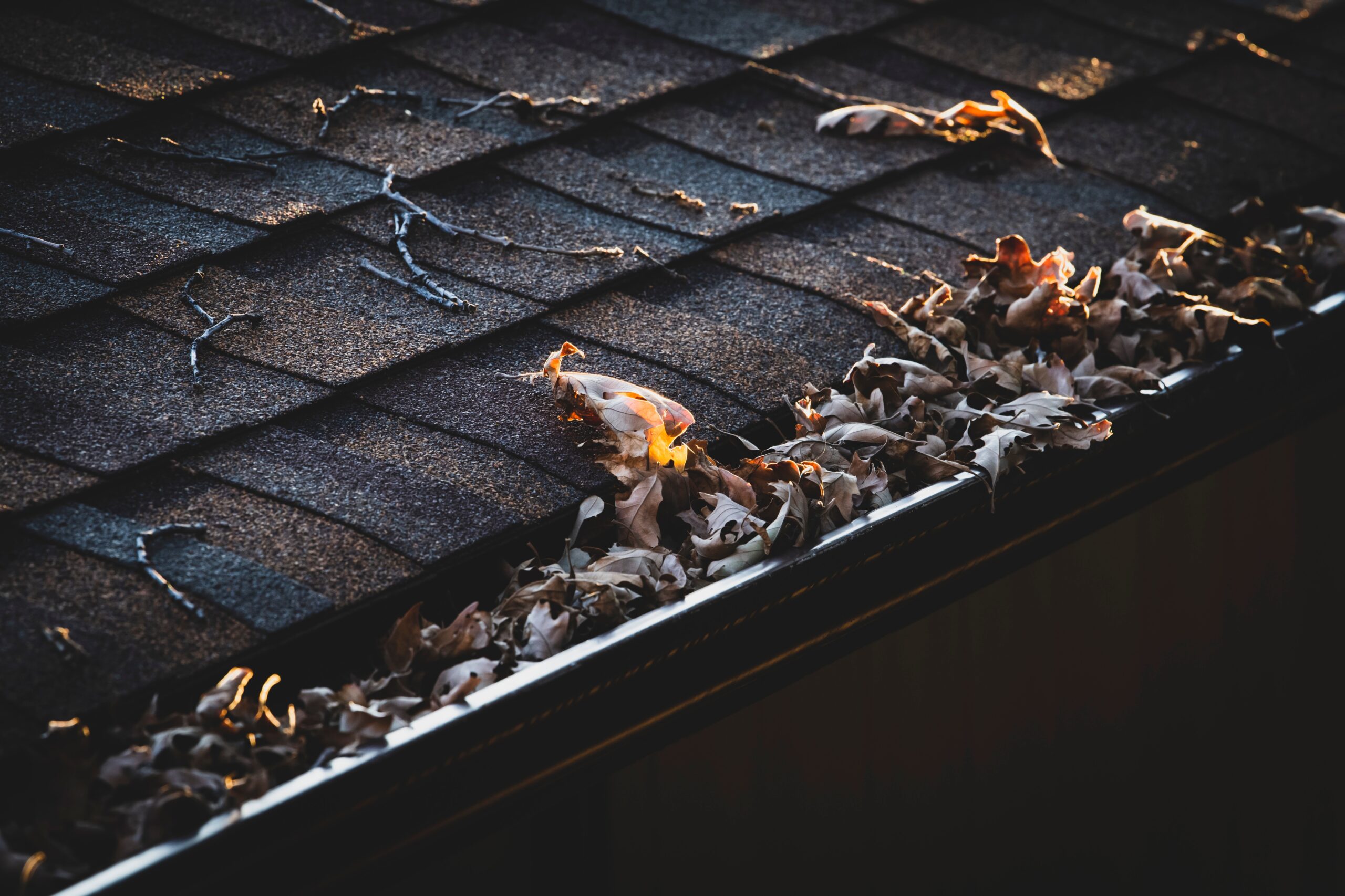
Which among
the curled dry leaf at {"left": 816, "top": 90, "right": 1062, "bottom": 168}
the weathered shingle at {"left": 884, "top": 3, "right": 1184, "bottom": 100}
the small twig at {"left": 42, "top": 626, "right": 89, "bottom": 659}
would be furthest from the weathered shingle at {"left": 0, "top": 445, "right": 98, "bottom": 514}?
the weathered shingle at {"left": 884, "top": 3, "right": 1184, "bottom": 100}

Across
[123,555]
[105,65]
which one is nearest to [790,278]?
[123,555]

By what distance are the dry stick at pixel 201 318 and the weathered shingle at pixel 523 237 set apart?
320 mm

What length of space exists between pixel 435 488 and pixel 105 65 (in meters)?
1.63

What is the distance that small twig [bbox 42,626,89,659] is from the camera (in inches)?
55.3

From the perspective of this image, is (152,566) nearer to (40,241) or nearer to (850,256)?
(40,241)

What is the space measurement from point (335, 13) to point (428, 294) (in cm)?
129

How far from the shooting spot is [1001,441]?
1944mm

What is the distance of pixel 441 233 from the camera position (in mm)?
2295

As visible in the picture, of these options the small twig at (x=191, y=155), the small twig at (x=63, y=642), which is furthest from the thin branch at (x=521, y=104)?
the small twig at (x=63, y=642)

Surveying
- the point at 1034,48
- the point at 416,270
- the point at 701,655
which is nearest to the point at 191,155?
the point at 416,270

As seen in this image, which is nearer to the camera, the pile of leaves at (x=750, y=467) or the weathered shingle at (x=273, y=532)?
the pile of leaves at (x=750, y=467)

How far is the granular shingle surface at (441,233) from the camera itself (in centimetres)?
161

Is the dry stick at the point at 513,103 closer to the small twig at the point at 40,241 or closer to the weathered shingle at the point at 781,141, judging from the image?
the weathered shingle at the point at 781,141

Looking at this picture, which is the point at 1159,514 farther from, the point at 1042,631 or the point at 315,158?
the point at 315,158
